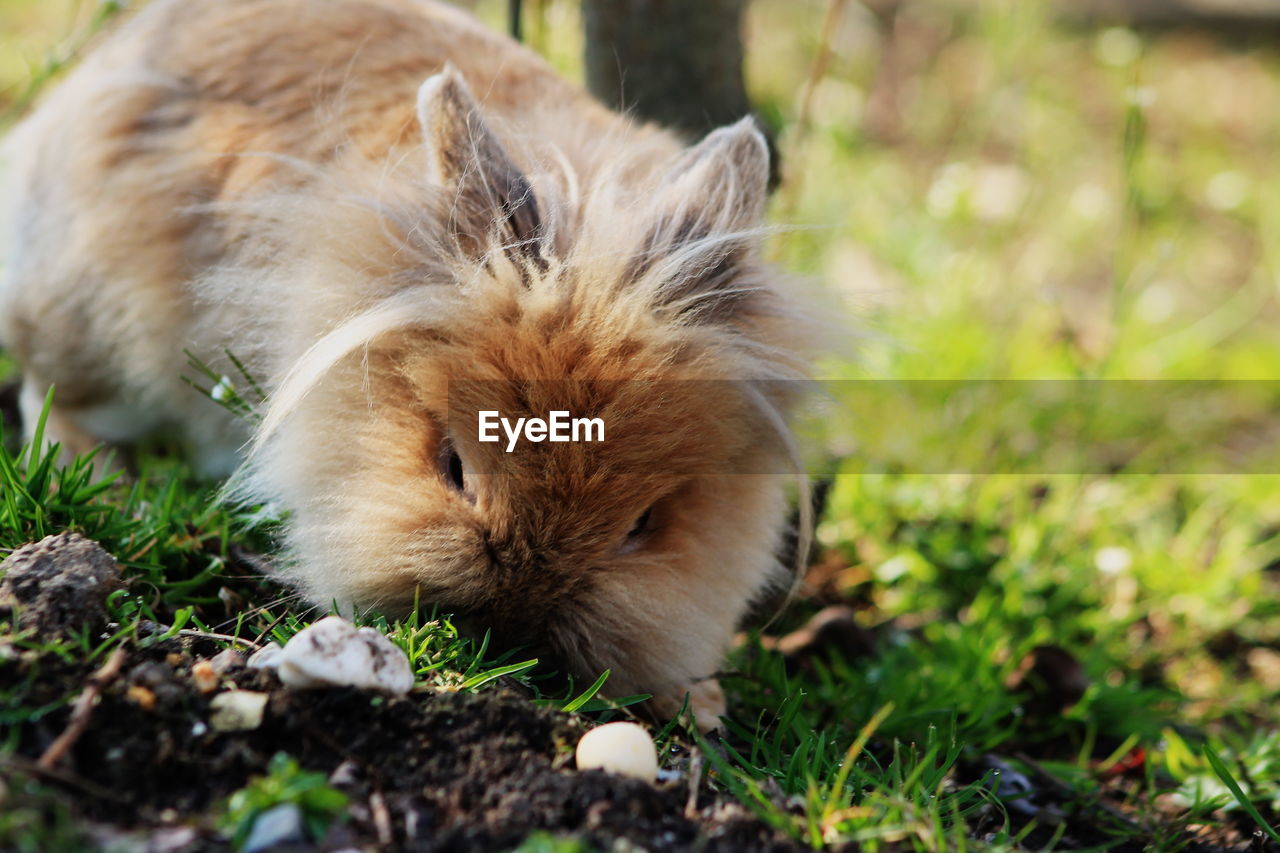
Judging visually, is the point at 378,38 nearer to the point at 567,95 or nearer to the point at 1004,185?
the point at 567,95

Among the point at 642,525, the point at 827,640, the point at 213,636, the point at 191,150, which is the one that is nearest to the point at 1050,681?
the point at 827,640

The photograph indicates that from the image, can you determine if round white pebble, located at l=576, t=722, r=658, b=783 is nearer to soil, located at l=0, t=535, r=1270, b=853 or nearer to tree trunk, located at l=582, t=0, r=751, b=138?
soil, located at l=0, t=535, r=1270, b=853

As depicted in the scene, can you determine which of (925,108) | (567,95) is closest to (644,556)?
(567,95)

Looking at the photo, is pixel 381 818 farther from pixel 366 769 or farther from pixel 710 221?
pixel 710 221

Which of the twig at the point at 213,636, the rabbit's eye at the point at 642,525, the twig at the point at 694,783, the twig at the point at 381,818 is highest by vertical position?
the twig at the point at 381,818

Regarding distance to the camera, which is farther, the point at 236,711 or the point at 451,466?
the point at 451,466

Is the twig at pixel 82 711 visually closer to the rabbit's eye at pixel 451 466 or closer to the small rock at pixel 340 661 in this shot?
the small rock at pixel 340 661

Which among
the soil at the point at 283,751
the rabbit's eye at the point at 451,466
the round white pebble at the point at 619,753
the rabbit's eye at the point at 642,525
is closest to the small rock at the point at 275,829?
the soil at the point at 283,751
